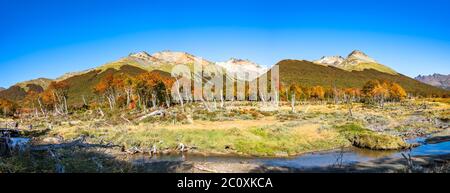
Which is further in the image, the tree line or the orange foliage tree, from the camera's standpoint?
the orange foliage tree

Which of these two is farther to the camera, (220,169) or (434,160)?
(434,160)

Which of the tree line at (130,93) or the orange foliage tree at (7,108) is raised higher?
the tree line at (130,93)

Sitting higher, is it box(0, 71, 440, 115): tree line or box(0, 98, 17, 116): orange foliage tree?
box(0, 71, 440, 115): tree line

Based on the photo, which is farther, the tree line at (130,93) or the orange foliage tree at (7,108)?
the orange foliage tree at (7,108)

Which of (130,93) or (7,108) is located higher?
(130,93)

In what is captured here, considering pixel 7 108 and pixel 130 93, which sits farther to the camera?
pixel 7 108

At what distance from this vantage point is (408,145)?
35.0 metres
